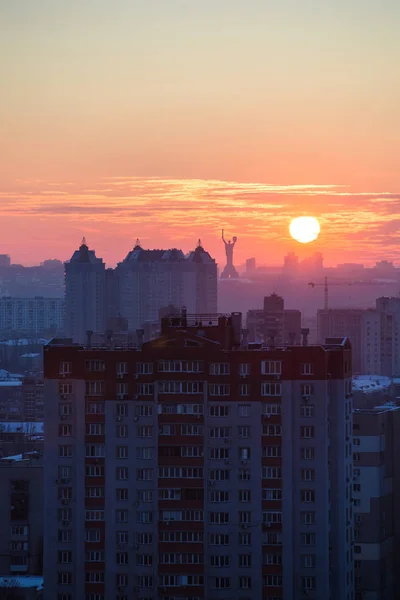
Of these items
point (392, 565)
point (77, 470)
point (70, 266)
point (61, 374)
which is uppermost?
point (70, 266)

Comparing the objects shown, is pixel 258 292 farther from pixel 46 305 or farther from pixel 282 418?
pixel 282 418

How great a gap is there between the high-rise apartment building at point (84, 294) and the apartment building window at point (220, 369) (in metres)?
86.0

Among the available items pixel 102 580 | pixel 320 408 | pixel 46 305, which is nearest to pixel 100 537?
pixel 102 580

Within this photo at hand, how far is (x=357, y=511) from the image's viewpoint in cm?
2573

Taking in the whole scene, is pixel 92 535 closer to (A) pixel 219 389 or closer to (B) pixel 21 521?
(A) pixel 219 389

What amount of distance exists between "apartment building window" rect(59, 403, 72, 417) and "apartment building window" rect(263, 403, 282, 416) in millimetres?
2476

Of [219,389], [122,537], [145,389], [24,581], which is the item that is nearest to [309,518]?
[219,389]

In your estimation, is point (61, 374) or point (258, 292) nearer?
point (61, 374)

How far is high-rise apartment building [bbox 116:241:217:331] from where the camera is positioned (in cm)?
11056

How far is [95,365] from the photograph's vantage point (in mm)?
19859

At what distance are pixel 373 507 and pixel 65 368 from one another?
7.87 m

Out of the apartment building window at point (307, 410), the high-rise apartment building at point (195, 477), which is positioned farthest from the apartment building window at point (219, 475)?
the apartment building window at point (307, 410)

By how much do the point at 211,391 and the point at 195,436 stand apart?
0.61m

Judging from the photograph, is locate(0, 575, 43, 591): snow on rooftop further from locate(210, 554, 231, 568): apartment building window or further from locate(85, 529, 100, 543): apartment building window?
locate(210, 554, 231, 568): apartment building window
